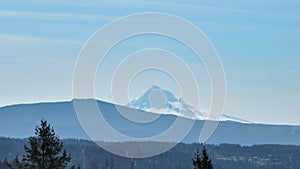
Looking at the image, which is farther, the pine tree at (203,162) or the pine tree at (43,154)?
the pine tree at (43,154)

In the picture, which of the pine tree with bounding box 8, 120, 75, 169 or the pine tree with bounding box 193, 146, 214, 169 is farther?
the pine tree with bounding box 8, 120, 75, 169

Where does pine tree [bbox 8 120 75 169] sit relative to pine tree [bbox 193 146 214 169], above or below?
above

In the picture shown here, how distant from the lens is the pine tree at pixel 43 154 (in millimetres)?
32875

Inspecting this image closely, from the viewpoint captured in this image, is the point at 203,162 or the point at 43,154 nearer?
the point at 203,162

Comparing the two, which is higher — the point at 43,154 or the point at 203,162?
the point at 43,154

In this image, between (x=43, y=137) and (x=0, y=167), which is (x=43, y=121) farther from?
(x=0, y=167)

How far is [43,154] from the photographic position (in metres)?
33.1

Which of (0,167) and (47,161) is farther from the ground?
(0,167)

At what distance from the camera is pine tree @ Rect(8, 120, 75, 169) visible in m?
32.9

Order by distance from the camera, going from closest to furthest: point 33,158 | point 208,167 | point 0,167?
point 208,167 < point 33,158 < point 0,167

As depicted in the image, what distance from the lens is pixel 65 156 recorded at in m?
33.2

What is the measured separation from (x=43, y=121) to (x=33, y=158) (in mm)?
1578

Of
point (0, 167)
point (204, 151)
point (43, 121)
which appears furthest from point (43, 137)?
point (0, 167)

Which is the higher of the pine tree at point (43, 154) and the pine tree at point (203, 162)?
the pine tree at point (43, 154)
